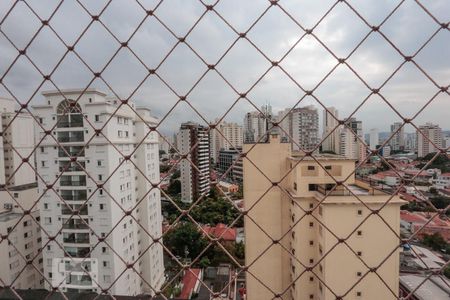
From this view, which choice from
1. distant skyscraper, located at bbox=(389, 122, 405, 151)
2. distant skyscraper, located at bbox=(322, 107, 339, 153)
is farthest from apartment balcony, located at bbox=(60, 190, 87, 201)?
distant skyscraper, located at bbox=(389, 122, 405, 151)

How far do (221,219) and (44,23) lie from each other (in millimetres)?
7819

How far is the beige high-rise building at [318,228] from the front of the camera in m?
2.89

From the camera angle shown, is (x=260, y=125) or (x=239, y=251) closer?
(x=260, y=125)

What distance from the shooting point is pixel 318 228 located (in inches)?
136

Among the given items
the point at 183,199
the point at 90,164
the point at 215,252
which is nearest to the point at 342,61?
the point at 90,164

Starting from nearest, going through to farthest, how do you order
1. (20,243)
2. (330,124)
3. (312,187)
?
(312,187) < (20,243) < (330,124)

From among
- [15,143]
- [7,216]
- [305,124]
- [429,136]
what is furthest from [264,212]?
[15,143]

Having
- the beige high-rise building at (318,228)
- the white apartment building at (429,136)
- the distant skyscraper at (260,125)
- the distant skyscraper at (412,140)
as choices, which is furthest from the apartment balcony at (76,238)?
the distant skyscraper at (412,140)

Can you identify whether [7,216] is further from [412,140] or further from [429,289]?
[412,140]

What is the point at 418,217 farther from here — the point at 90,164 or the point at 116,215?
the point at 90,164

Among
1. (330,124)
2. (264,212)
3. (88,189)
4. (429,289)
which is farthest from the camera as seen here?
(330,124)

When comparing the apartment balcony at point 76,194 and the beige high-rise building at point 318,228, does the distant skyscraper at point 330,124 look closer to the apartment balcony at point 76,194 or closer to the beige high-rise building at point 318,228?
the beige high-rise building at point 318,228

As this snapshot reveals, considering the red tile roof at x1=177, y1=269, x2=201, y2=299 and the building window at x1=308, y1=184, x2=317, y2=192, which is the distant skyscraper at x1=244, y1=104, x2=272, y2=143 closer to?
the building window at x1=308, y1=184, x2=317, y2=192

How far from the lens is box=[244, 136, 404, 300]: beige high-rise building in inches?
114
